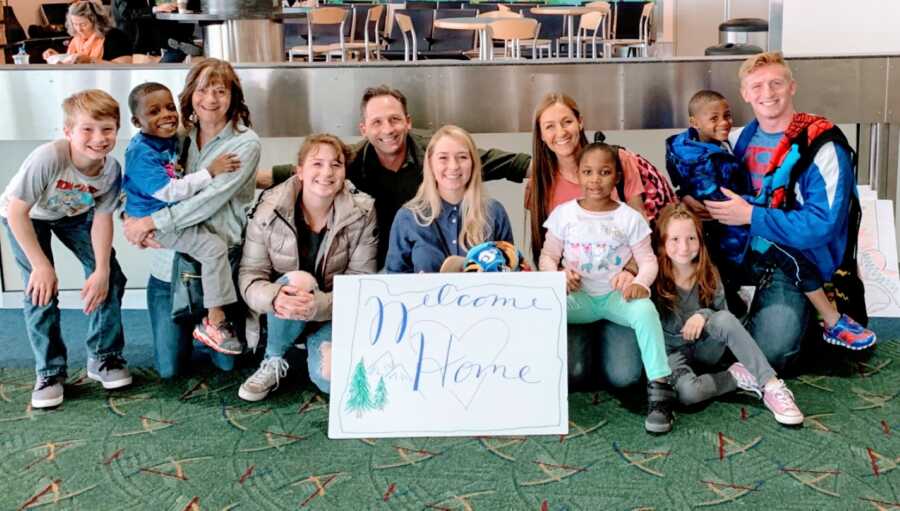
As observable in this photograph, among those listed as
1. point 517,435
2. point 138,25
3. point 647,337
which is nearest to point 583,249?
point 647,337

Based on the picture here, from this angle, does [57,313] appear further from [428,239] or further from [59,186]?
[428,239]

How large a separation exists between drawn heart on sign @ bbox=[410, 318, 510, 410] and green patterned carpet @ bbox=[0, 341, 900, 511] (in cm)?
14

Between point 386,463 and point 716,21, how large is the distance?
27.4 feet

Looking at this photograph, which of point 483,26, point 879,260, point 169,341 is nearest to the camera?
point 169,341

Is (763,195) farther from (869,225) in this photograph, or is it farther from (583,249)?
(869,225)

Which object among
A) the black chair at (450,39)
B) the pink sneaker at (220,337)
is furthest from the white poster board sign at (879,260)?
the black chair at (450,39)

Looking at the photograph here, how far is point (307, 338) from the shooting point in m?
2.95

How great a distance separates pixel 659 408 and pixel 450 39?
9092mm

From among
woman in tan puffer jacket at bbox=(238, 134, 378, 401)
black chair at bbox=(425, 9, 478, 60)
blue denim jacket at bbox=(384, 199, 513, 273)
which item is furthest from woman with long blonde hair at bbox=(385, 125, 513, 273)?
black chair at bbox=(425, 9, 478, 60)

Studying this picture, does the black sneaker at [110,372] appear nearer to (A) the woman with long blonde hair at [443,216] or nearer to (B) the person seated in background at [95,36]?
(A) the woman with long blonde hair at [443,216]

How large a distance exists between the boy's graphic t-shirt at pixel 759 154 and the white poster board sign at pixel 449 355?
2.57 ft

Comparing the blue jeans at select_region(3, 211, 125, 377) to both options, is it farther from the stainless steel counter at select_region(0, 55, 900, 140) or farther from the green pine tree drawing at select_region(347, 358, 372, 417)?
the green pine tree drawing at select_region(347, 358, 372, 417)

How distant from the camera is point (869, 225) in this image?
3525mm

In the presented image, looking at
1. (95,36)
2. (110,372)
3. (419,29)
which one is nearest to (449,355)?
(110,372)
